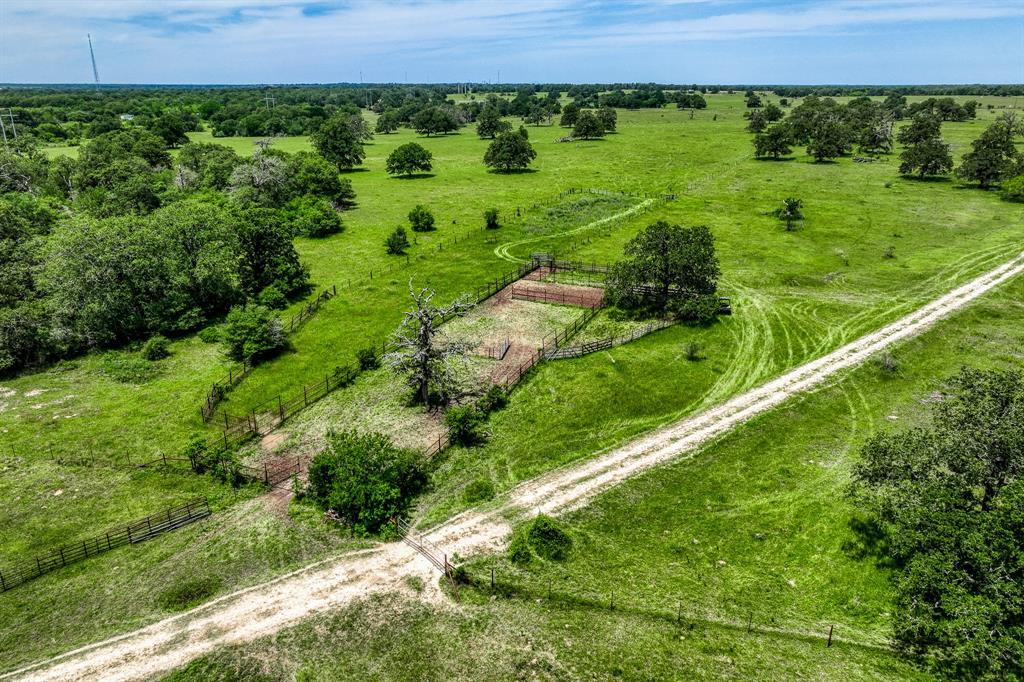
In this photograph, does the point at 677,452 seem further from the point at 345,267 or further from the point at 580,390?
the point at 345,267

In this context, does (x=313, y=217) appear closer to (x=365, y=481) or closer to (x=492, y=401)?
(x=492, y=401)

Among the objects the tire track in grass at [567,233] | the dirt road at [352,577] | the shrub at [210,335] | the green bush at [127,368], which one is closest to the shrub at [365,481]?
the dirt road at [352,577]

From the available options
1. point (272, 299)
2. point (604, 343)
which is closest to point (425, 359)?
point (604, 343)

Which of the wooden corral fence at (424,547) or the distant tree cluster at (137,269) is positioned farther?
the distant tree cluster at (137,269)

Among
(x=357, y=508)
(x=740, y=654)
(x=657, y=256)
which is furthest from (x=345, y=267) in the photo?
(x=740, y=654)

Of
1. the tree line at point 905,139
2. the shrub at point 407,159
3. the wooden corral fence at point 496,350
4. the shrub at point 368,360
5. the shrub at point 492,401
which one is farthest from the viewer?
the shrub at point 407,159

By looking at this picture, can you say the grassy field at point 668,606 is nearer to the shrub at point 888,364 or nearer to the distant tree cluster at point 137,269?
the shrub at point 888,364

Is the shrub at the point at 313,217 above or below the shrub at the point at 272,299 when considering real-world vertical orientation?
above

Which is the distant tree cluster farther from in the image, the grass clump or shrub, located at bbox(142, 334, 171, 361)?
the grass clump
